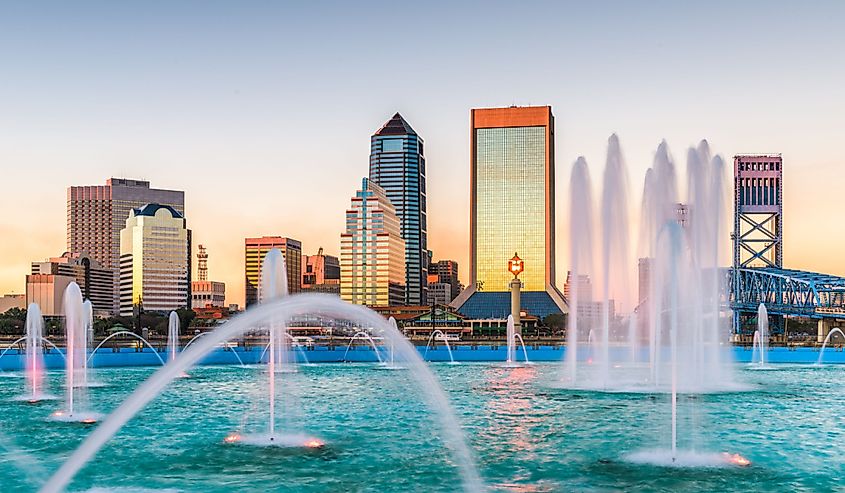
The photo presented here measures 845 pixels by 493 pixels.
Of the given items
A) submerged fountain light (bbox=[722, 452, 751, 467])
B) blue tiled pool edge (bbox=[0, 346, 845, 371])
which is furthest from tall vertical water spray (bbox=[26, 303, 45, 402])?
submerged fountain light (bbox=[722, 452, 751, 467])

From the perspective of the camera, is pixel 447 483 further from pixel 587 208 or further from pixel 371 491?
pixel 587 208

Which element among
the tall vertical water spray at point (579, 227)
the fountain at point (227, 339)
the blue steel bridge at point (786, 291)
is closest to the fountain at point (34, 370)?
the fountain at point (227, 339)

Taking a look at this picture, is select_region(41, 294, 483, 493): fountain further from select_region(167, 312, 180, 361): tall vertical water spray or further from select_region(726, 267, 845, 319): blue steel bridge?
select_region(726, 267, 845, 319): blue steel bridge

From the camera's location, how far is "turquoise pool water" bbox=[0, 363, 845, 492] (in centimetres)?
2025

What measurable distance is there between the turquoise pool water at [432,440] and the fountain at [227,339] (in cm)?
49

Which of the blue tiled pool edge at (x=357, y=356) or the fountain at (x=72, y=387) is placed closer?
the fountain at (x=72, y=387)

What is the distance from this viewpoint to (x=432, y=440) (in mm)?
26250

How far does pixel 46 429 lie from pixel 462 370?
33.6 meters

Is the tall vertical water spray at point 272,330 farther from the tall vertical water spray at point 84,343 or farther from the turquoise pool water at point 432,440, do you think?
the tall vertical water spray at point 84,343

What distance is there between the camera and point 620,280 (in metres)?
47.0

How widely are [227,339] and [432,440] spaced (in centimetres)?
904

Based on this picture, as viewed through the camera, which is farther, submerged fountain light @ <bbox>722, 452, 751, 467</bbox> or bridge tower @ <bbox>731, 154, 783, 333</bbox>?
bridge tower @ <bbox>731, 154, 783, 333</bbox>

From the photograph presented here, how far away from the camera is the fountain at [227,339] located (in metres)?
15.6

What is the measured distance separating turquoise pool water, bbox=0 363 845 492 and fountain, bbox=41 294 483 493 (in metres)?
0.49
